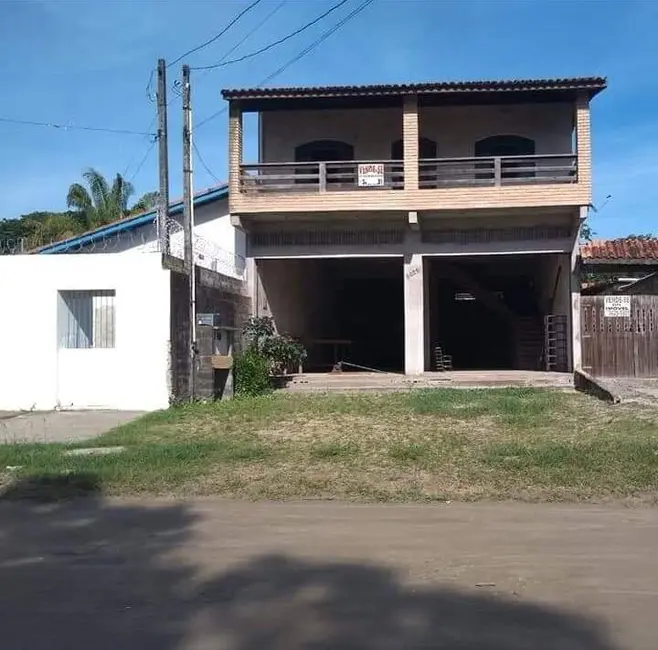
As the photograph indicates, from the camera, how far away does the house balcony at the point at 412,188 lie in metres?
20.1

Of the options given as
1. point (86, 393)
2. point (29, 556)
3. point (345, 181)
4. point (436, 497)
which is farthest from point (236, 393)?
point (29, 556)

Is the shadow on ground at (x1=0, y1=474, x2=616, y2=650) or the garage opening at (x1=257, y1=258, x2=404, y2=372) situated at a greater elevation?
the garage opening at (x1=257, y1=258, x2=404, y2=372)

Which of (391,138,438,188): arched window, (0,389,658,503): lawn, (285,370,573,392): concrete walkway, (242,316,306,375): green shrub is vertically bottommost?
(0,389,658,503): lawn

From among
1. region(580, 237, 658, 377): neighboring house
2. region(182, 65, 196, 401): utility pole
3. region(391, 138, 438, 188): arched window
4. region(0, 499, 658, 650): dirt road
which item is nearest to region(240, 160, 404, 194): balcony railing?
region(391, 138, 438, 188): arched window

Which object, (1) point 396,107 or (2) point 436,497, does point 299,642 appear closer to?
(2) point 436,497

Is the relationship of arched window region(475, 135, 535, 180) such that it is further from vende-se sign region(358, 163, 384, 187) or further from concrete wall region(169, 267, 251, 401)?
concrete wall region(169, 267, 251, 401)

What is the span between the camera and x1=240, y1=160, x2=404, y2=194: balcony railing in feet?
67.5

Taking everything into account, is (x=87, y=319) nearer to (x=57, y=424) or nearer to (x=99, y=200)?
(x=57, y=424)

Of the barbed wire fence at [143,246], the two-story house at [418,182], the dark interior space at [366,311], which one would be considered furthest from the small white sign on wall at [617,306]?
the barbed wire fence at [143,246]

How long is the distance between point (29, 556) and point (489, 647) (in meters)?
3.63

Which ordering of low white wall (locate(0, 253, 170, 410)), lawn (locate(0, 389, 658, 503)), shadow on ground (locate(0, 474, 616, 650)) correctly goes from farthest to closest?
low white wall (locate(0, 253, 170, 410)), lawn (locate(0, 389, 658, 503)), shadow on ground (locate(0, 474, 616, 650))

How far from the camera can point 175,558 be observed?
6.11m

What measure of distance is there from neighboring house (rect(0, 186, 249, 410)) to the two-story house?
17.9 ft

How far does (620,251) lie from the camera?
22.5 metres
